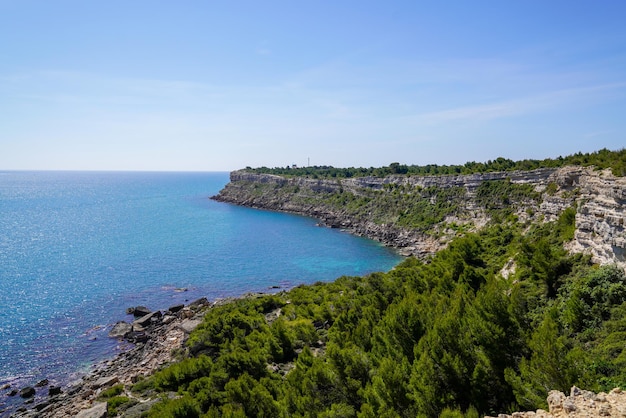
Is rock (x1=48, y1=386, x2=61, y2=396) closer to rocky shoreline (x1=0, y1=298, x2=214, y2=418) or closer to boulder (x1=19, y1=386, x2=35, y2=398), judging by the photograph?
rocky shoreline (x1=0, y1=298, x2=214, y2=418)

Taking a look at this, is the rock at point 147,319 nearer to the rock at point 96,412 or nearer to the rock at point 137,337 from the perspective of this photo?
the rock at point 137,337

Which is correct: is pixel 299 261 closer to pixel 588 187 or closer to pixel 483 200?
pixel 483 200

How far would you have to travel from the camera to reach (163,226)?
9875cm

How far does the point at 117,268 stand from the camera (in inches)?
2429

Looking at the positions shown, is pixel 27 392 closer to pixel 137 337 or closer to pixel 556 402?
pixel 137 337

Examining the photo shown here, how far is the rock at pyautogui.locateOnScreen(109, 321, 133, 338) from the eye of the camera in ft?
131

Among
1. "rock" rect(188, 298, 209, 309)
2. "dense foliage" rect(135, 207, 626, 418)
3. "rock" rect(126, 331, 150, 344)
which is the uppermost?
"dense foliage" rect(135, 207, 626, 418)

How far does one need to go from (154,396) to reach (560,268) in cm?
3086

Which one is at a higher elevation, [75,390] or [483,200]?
[483,200]

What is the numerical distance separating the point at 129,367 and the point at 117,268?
107 feet

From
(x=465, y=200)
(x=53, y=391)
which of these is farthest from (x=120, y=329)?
(x=465, y=200)

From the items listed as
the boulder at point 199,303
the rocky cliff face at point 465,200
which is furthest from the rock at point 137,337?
the rocky cliff face at point 465,200

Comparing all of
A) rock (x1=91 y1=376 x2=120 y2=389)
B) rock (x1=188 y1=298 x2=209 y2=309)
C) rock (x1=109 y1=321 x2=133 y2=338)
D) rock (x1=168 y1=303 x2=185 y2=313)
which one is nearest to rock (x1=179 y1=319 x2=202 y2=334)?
rock (x1=109 y1=321 x2=133 y2=338)

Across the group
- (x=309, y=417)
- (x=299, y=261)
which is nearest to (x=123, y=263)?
(x=299, y=261)
